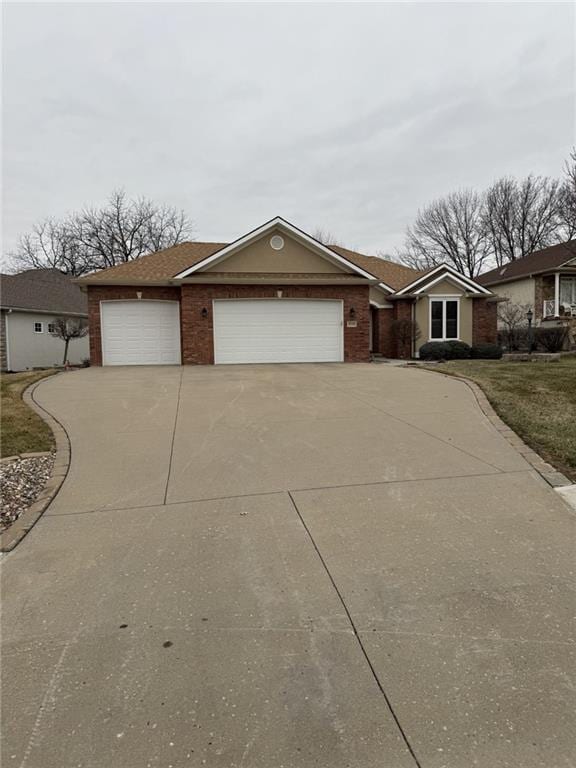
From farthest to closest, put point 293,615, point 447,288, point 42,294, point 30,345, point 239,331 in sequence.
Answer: point 42,294
point 30,345
point 447,288
point 239,331
point 293,615

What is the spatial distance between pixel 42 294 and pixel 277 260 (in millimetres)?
16067

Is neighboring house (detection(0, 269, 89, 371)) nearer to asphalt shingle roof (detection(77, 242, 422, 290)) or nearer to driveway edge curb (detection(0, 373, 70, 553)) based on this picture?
asphalt shingle roof (detection(77, 242, 422, 290))

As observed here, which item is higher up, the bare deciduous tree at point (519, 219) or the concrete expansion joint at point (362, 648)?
the bare deciduous tree at point (519, 219)

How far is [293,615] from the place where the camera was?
2.91 m

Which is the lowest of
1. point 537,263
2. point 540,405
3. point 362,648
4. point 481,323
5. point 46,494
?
point 362,648

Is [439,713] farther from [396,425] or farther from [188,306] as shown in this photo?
[188,306]

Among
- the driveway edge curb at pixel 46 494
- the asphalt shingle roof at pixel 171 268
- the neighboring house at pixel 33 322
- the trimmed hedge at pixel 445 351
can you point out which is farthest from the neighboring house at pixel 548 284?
the driveway edge curb at pixel 46 494

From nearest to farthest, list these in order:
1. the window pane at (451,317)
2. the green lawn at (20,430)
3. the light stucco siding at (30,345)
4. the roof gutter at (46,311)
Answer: the green lawn at (20,430) < the window pane at (451,317) < the roof gutter at (46,311) < the light stucco siding at (30,345)

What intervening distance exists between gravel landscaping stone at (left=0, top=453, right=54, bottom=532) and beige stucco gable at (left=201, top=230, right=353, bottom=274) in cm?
1280

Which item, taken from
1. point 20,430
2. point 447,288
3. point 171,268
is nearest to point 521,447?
point 20,430

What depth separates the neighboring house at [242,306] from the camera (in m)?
17.5

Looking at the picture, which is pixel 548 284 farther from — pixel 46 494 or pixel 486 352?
pixel 46 494

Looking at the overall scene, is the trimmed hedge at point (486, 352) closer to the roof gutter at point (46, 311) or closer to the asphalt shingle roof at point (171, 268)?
the asphalt shingle roof at point (171, 268)

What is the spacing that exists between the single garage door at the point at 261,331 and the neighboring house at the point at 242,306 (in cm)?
4
